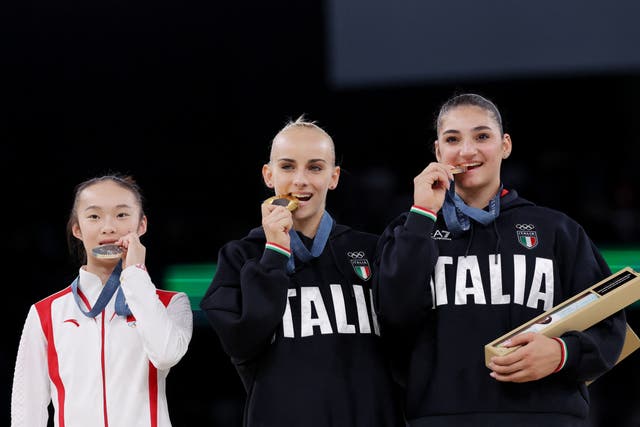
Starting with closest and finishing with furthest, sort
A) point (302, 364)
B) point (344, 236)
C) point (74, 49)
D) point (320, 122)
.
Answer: point (302, 364)
point (344, 236)
point (320, 122)
point (74, 49)

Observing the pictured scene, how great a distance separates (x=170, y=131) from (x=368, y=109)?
1.36 meters

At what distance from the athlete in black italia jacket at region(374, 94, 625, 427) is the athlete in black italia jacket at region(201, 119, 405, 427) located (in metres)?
0.08

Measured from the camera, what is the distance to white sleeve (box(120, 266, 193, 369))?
2184 mm

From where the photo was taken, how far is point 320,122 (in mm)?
5918

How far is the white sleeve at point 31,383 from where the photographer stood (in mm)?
2322

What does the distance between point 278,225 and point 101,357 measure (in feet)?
1.85

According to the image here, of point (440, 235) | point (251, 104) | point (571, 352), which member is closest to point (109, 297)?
point (440, 235)

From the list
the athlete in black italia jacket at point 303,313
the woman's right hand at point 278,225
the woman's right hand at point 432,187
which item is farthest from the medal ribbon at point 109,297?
the woman's right hand at point 432,187

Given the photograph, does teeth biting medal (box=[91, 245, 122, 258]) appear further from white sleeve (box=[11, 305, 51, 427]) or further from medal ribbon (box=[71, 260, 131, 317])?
white sleeve (box=[11, 305, 51, 427])

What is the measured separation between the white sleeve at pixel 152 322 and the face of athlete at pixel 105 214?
0.49 ft

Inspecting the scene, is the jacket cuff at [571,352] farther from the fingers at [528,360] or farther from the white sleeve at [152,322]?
the white sleeve at [152,322]

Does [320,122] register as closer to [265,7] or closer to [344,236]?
[265,7]

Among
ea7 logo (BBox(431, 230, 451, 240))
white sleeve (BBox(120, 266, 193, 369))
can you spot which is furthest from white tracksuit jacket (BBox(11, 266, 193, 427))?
ea7 logo (BBox(431, 230, 451, 240))

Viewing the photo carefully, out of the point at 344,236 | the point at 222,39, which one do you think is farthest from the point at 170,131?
the point at 344,236
